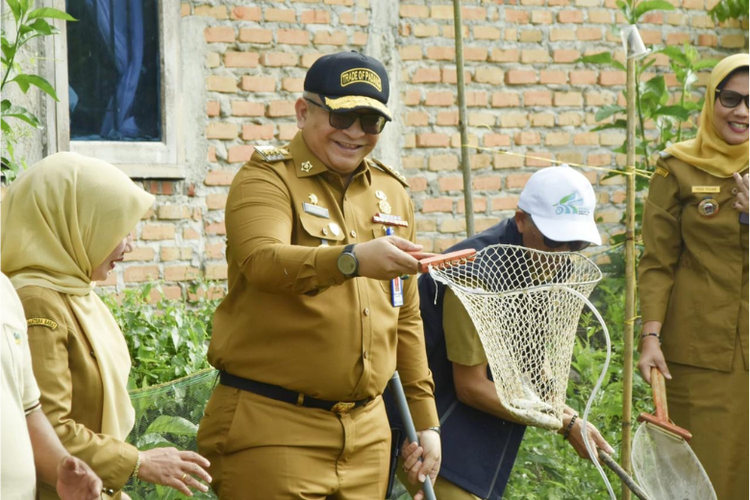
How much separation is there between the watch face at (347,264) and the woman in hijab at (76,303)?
0.62 metres

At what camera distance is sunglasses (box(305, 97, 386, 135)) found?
3188 mm

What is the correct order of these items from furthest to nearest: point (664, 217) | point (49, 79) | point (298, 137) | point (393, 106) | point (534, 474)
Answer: point (393, 106), point (49, 79), point (534, 474), point (664, 217), point (298, 137)

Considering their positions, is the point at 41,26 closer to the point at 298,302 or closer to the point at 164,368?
the point at 164,368

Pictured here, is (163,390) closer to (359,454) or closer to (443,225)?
(359,454)

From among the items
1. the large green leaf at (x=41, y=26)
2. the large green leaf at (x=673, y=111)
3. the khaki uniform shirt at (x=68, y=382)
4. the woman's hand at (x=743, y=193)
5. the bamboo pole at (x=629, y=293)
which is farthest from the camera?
the large green leaf at (x=673, y=111)

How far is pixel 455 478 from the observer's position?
3738 mm

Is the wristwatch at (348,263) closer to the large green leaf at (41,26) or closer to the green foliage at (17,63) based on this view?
the green foliage at (17,63)

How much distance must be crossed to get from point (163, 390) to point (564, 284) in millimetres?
1679

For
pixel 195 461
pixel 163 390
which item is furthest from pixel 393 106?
pixel 195 461

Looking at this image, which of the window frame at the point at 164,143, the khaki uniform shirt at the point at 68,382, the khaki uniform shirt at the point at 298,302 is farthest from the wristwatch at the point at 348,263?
the window frame at the point at 164,143

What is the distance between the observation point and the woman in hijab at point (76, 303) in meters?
2.75

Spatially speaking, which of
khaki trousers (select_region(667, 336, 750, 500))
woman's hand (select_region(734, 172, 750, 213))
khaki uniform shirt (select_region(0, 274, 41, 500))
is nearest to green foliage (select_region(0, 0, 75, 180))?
khaki uniform shirt (select_region(0, 274, 41, 500))

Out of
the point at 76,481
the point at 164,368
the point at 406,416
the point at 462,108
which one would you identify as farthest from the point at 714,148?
the point at 76,481

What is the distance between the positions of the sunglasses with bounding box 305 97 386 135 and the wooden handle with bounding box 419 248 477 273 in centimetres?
52
